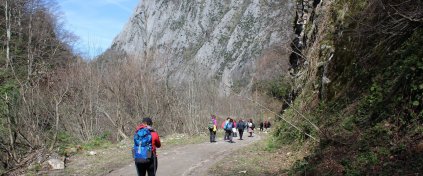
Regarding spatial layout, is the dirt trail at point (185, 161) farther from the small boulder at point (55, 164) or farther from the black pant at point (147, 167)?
the black pant at point (147, 167)

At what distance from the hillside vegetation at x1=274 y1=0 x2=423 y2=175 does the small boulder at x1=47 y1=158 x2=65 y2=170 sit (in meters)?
8.29

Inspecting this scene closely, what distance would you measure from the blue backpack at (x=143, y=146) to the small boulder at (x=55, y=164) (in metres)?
7.26

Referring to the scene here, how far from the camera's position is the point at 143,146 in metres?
8.20

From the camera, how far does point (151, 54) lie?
28.2 meters

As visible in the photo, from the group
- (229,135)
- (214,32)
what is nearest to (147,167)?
(229,135)

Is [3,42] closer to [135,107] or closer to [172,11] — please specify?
[135,107]

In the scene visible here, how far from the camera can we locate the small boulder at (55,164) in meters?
14.2

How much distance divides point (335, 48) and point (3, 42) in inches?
968

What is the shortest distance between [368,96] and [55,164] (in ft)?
35.0

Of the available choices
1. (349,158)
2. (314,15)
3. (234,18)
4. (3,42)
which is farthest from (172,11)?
→ (349,158)

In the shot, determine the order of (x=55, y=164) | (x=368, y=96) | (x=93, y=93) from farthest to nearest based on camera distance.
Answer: (x=93, y=93) → (x=55, y=164) → (x=368, y=96)

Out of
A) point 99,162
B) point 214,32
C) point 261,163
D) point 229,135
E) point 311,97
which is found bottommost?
point 229,135

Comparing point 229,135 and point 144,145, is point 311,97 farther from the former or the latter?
point 229,135

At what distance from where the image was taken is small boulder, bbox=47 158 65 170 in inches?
560
